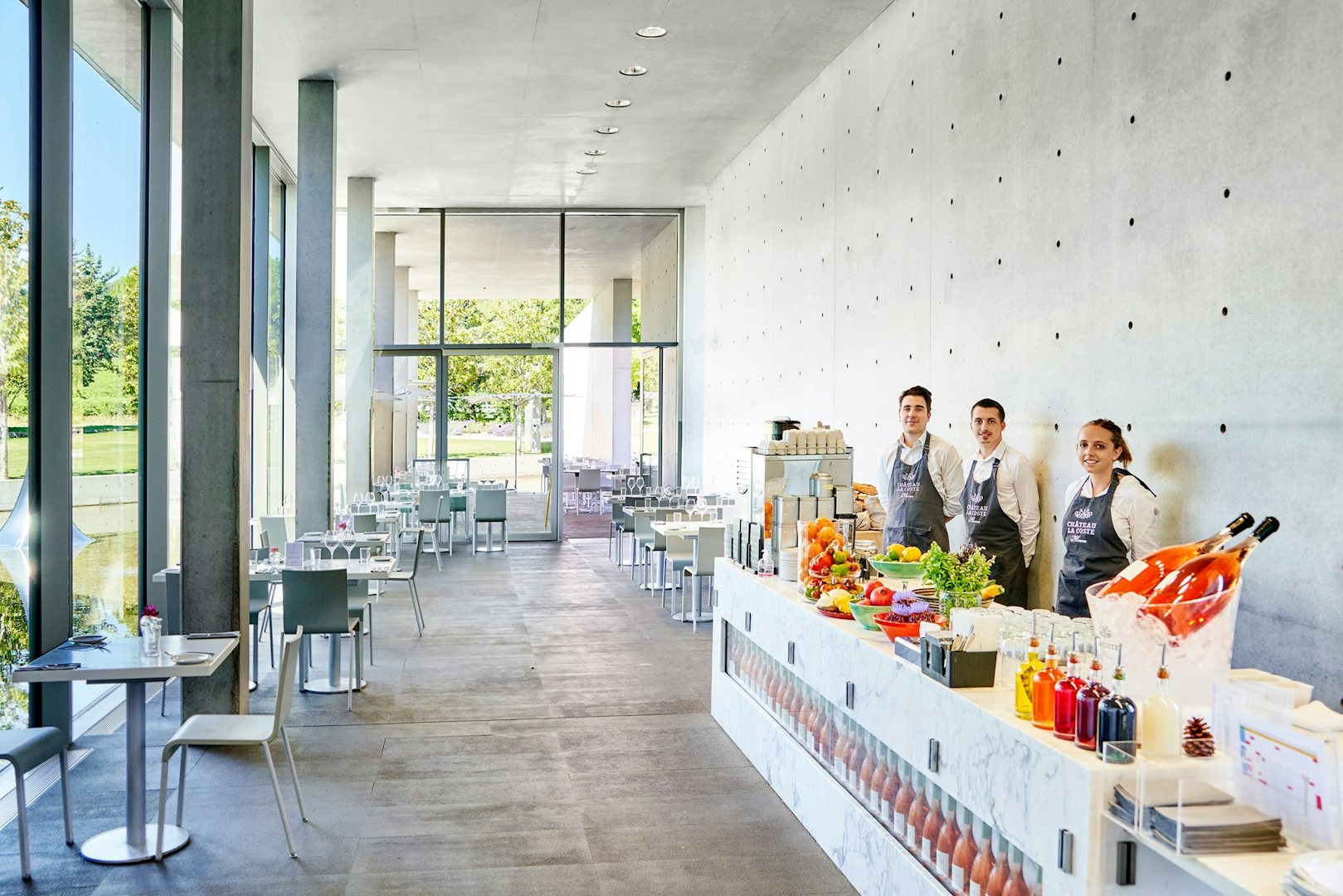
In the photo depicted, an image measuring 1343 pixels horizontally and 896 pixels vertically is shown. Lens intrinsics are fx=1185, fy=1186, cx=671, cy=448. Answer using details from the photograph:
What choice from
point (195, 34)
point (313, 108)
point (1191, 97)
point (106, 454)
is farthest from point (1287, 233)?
point (313, 108)

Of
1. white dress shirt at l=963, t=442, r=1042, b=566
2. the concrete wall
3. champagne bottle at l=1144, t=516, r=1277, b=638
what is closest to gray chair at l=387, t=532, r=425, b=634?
the concrete wall

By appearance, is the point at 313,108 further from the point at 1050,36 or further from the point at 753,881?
the point at 753,881

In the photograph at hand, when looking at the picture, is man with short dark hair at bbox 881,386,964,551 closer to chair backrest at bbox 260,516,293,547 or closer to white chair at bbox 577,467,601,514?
chair backrest at bbox 260,516,293,547

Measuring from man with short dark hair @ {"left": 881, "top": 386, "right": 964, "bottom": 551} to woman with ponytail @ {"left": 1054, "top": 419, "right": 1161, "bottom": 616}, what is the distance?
1562 mm

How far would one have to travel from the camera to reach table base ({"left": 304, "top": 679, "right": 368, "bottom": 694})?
757 centimetres

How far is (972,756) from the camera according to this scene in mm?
3490

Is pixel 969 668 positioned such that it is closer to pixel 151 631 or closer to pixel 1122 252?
pixel 1122 252

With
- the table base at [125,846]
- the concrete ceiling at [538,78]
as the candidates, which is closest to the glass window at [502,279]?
the concrete ceiling at [538,78]

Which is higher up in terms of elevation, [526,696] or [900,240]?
[900,240]

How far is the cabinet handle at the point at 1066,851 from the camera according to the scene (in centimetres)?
293

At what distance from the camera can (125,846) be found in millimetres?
4773

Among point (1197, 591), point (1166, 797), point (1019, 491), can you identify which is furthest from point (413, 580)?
point (1166, 797)

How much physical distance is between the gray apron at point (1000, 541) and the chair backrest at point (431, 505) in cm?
893

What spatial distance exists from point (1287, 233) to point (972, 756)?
261 centimetres
